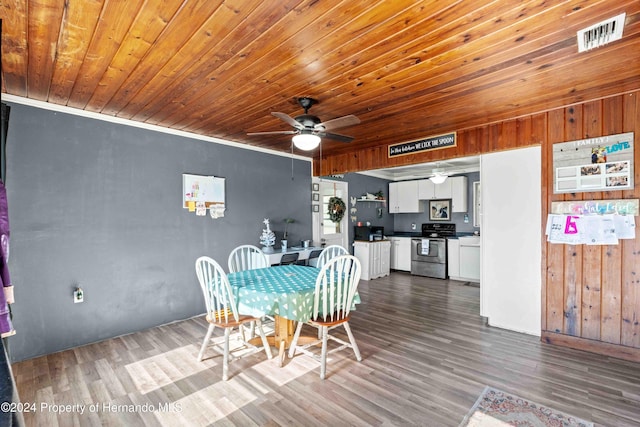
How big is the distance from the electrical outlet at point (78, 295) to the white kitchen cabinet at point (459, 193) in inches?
251

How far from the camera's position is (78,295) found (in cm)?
303

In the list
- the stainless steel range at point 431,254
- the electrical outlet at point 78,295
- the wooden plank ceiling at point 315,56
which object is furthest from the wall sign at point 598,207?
the electrical outlet at point 78,295

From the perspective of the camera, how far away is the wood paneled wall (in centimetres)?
273

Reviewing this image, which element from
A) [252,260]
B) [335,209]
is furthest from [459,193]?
[252,260]

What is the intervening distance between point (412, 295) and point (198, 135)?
159 inches

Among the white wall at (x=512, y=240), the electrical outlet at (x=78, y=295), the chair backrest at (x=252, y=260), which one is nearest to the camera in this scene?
the electrical outlet at (x=78, y=295)

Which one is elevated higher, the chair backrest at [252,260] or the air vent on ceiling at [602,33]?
the air vent on ceiling at [602,33]

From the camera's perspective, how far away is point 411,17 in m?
1.67

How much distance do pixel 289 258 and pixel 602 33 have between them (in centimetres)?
386

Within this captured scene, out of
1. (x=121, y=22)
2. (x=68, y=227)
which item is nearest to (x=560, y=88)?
(x=121, y=22)

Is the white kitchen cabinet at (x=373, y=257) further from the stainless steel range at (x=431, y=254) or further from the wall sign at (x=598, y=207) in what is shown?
the wall sign at (x=598, y=207)

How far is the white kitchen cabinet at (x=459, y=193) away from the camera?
6.37 m

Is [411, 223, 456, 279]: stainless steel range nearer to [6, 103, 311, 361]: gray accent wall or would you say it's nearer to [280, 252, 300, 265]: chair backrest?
[280, 252, 300, 265]: chair backrest

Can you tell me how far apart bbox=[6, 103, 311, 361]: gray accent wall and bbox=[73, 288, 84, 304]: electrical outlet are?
0.11ft
